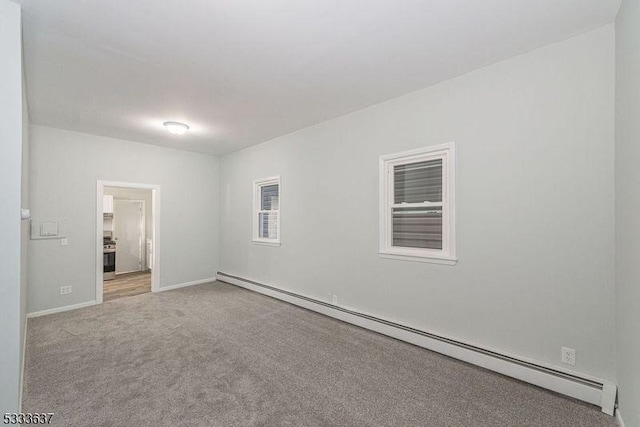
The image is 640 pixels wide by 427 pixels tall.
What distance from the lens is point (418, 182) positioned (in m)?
3.22

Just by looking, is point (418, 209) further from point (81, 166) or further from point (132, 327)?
point (81, 166)

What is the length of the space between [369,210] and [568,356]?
2.21m

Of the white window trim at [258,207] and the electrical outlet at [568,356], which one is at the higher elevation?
the white window trim at [258,207]

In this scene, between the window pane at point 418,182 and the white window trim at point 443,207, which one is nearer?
the white window trim at point 443,207

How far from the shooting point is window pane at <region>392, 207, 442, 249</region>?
307 cm

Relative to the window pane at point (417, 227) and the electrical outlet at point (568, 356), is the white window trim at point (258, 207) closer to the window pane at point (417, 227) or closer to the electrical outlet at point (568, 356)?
the window pane at point (417, 227)

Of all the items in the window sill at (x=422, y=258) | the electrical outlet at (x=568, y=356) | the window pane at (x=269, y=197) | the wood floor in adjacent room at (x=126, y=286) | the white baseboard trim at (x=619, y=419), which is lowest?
the wood floor in adjacent room at (x=126, y=286)

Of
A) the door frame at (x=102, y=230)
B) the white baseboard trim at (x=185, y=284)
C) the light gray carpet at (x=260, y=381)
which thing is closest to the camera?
the light gray carpet at (x=260, y=381)

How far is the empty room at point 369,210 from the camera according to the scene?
194 cm

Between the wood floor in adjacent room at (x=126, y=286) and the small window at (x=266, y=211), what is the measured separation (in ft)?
8.02

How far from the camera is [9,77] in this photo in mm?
1786

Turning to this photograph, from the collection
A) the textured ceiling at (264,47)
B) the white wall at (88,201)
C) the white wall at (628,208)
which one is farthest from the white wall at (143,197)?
the white wall at (628,208)

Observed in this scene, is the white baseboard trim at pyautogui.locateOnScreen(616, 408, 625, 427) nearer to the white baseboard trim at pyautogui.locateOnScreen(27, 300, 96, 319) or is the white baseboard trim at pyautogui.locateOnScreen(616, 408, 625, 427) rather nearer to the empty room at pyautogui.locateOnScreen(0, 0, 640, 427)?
the empty room at pyautogui.locateOnScreen(0, 0, 640, 427)

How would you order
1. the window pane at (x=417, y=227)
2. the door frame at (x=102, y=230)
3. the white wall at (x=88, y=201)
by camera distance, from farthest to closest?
the door frame at (x=102, y=230) → the white wall at (x=88, y=201) → the window pane at (x=417, y=227)
